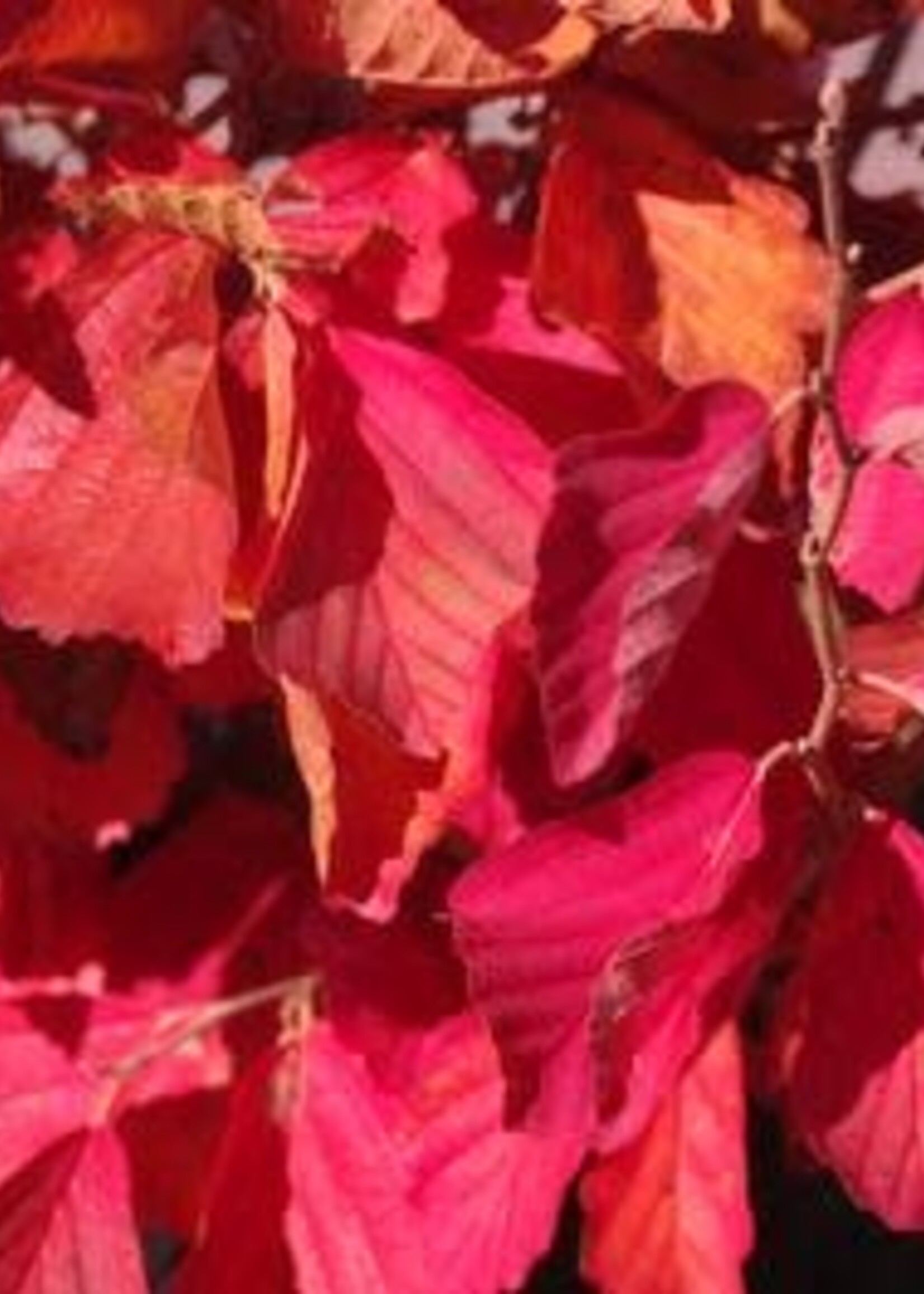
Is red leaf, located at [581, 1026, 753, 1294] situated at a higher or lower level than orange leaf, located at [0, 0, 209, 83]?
lower

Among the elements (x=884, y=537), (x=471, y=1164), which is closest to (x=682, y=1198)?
(x=471, y=1164)

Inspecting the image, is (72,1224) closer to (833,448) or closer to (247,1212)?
(247,1212)

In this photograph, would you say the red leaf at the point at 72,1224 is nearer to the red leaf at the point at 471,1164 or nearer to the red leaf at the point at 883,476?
the red leaf at the point at 471,1164

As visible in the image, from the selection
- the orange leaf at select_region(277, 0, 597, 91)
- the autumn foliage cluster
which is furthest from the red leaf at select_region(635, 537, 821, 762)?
the orange leaf at select_region(277, 0, 597, 91)

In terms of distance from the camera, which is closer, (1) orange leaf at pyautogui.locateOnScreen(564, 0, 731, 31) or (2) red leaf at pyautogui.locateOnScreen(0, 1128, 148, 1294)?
(1) orange leaf at pyautogui.locateOnScreen(564, 0, 731, 31)

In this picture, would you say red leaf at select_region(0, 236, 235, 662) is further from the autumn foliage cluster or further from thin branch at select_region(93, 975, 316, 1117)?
thin branch at select_region(93, 975, 316, 1117)

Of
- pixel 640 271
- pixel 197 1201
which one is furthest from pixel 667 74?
pixel 197 1201
